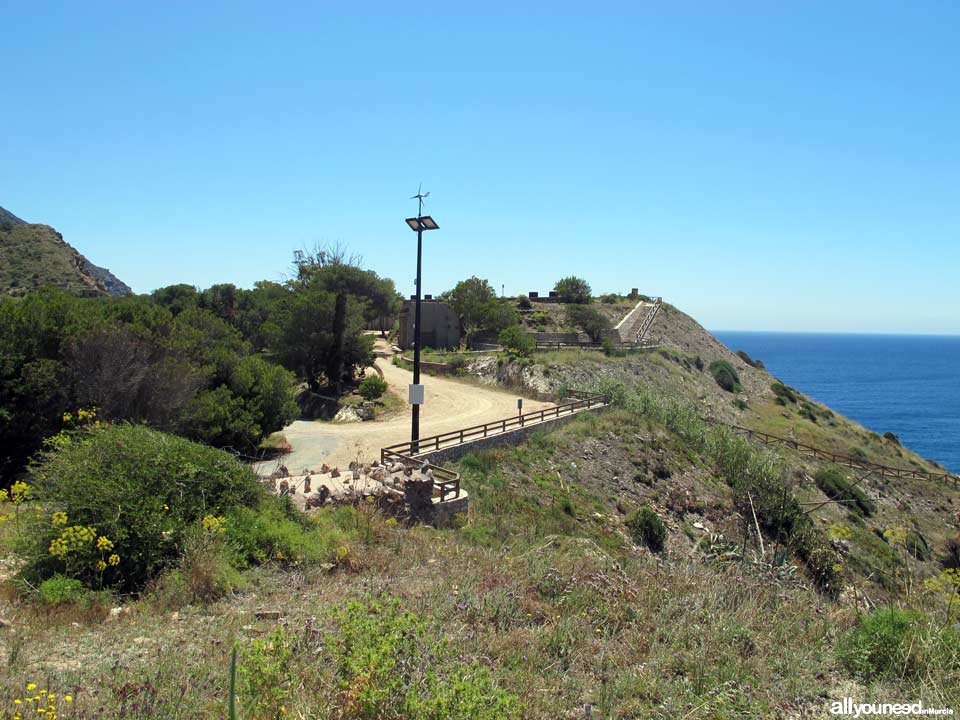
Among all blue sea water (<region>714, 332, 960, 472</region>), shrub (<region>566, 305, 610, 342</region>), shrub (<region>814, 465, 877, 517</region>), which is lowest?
blue sea water (<region>714, 332, 960, 472</region>)

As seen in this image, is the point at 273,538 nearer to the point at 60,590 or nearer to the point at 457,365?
the point at 60,590

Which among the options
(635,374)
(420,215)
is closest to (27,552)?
(420,215)

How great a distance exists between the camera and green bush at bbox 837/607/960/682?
21.4 ft

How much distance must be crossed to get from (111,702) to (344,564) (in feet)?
14.5

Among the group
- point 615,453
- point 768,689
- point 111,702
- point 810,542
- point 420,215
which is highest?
point 420,215

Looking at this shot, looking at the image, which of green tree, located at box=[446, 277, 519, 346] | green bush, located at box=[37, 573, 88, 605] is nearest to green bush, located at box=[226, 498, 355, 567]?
green bush, located at box=[37, 573, 88, 605]

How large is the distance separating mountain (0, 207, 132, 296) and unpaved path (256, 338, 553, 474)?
3927 cm

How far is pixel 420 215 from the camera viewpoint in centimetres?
1750

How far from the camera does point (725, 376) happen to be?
61.2m

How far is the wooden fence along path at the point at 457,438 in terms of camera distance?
15.7 m

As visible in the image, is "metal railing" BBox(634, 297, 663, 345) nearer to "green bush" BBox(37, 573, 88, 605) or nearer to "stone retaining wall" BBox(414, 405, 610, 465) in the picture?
"stone retaining wall" BBox(414, 405, 610, 465)

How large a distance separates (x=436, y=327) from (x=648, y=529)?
35.9 meters

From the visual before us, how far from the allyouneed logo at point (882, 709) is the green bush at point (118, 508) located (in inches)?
312

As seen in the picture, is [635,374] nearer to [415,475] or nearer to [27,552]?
[415,475]
